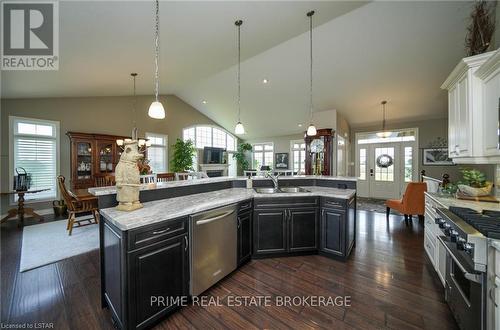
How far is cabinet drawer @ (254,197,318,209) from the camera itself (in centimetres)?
260

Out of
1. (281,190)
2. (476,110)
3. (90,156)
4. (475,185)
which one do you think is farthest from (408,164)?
(90,156)

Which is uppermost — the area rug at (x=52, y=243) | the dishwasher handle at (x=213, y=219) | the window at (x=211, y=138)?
the window at (x=211, y=138)

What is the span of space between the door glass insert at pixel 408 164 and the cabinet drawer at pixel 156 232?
7.60 meters

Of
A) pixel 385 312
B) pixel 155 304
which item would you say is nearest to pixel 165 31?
pixel 155 304

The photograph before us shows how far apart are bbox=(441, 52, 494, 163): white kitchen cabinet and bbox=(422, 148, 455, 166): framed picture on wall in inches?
198

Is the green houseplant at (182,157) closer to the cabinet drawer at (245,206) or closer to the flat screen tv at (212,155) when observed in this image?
the flat screen tv at (212,155)

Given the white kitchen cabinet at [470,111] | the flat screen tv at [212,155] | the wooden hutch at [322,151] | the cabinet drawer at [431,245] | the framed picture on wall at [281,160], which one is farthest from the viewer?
the framed picture on wall at [281,160]

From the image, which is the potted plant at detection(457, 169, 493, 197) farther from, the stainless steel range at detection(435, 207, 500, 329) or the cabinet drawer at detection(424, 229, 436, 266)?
the stainless steel range at detection(435, 207, 500, 329)

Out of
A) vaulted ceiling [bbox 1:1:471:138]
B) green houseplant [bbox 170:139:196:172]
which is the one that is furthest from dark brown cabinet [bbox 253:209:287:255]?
green houseplant [bbox 170:139:196:172]

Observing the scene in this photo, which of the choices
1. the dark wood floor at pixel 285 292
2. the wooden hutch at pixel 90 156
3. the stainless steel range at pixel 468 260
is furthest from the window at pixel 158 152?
the stainless steel range at pixel 468 260

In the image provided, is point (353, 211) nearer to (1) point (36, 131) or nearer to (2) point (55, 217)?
(2) point (55, 217)

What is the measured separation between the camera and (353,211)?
2967 millimetres

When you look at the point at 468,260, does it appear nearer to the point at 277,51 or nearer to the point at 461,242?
the point at 461,242

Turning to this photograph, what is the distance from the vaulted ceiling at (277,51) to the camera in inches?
102
